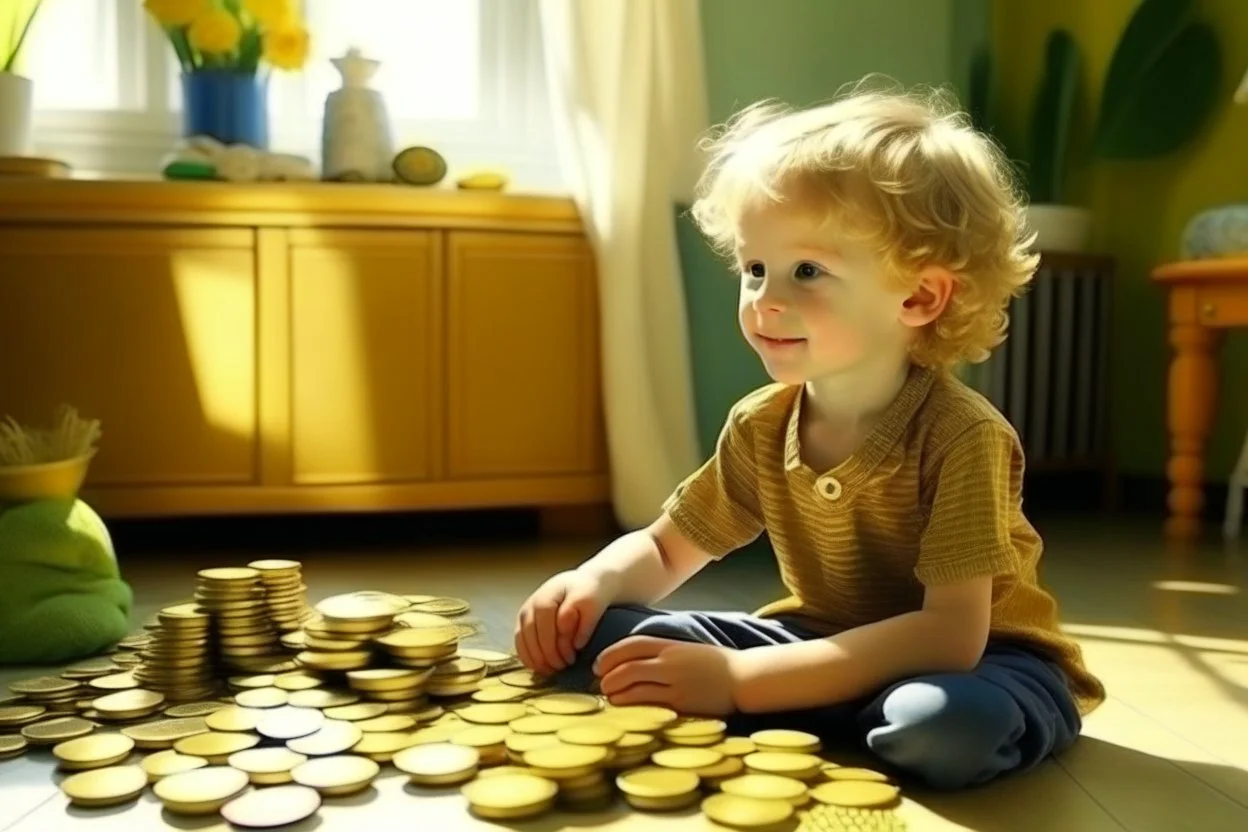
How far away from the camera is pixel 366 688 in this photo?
1361 millimetres

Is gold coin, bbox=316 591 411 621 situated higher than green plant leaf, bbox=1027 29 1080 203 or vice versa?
green plant leaf, bbox=1027 29 1080 203

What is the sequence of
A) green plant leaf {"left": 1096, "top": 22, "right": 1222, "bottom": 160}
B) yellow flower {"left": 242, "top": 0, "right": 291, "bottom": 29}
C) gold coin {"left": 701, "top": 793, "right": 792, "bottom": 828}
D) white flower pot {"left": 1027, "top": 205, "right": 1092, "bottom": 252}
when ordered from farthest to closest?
white flower pot {"left": 1027, "top": 205, "right": 1092, "bottom": 252}, green plant leaf {"left": 1096, "top": 22, "right": 1222, "bottom": 160}, yellow flower {"left": 242, "top": 0, "right": 291, "bottom": 29}, gold coin {"left": 701, "top": 793, "right": 792, "bottom": 828}

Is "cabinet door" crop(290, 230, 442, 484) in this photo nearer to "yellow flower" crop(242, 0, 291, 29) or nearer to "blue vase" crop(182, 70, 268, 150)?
"blue vase" crop(182, 70, 268, 150)

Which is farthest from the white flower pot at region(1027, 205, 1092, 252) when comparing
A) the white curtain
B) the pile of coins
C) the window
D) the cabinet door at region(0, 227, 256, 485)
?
the pile of coins

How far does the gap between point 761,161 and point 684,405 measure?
4.91 feet

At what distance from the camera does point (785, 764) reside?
1.16m

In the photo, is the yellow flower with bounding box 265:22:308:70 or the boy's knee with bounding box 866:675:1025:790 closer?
the boy's knee with bounding box 866:675:1025:790

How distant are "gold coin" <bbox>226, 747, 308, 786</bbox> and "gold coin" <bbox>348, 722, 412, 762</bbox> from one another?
0.06 m

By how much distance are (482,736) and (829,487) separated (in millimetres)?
403

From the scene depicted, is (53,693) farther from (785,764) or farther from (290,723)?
(785,764)

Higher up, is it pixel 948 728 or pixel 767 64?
pixel 767 64

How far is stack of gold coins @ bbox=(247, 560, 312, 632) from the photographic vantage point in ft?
5.13

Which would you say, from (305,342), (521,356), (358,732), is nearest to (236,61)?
(305,342)

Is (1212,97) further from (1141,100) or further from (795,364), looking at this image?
(795,364)
